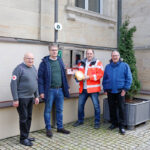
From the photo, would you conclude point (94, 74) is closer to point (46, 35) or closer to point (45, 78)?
point (45, 78)

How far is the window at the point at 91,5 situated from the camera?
637cm

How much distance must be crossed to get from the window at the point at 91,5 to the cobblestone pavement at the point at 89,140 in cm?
346

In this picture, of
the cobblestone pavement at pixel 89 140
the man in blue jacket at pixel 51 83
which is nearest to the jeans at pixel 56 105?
the man in blue jacket at pixel 51 83

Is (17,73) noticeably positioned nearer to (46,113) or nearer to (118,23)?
(46,113)

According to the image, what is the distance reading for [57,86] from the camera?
4.77 meters

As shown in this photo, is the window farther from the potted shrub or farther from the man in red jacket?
the man in red jacket

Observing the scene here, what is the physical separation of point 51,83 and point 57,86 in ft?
0.51

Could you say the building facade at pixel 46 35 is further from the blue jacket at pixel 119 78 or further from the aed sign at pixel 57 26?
the blue jacket at pixel 119 78

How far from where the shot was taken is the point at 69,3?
5.66m

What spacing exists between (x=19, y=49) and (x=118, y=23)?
3.78 m

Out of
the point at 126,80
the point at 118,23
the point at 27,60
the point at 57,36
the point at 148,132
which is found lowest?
the point at 148,132

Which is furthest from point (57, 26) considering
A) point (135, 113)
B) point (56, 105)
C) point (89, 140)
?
point (135, 113)

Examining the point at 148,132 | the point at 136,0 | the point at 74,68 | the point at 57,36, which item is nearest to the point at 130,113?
the point at 148,132

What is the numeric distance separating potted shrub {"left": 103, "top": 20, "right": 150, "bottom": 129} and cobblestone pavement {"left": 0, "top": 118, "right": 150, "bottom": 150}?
0.98 ft
